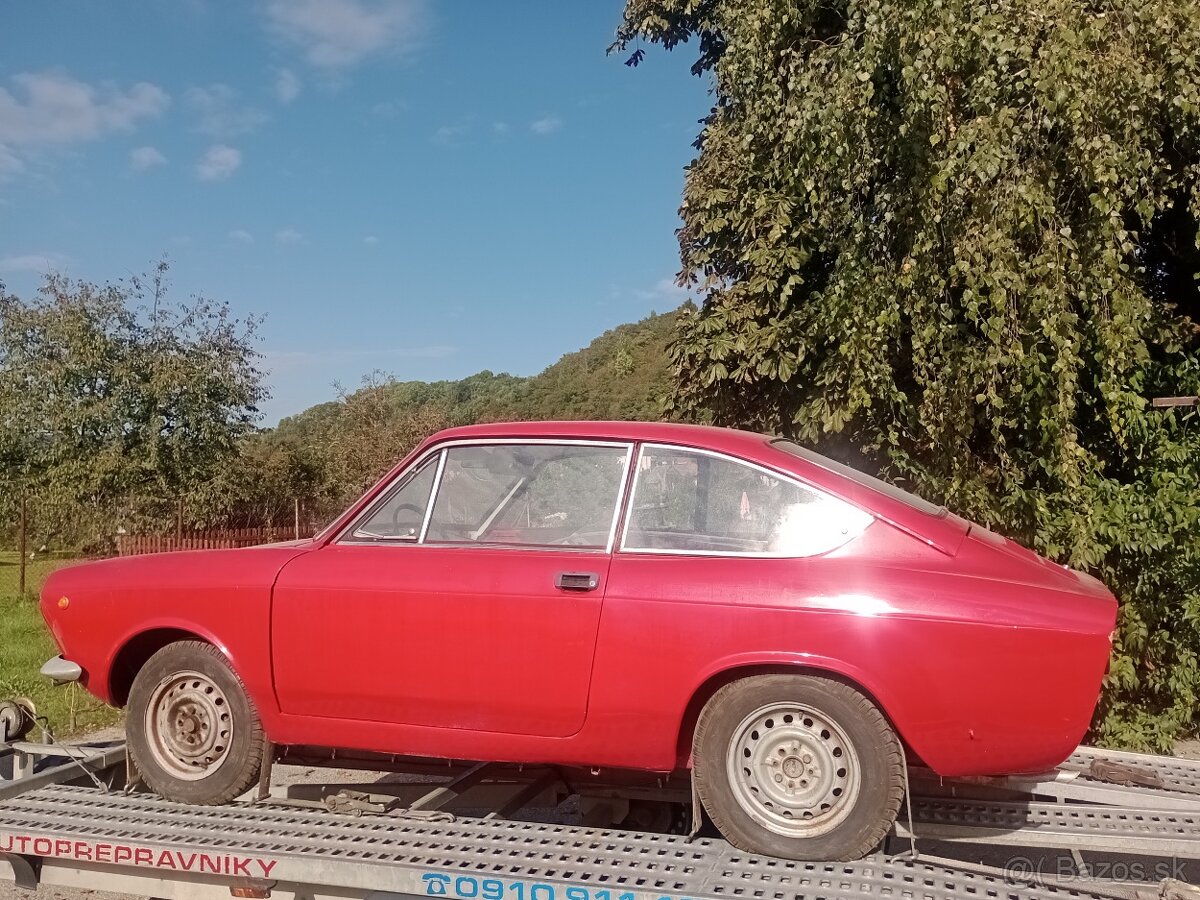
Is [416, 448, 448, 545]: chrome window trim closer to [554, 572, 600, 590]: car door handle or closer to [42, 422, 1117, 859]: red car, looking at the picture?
[42, 422, 1117, 859]: red car

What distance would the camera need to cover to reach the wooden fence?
16.6 m

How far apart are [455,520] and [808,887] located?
1764 mm

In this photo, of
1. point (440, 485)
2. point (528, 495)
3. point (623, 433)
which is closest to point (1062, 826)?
point (623, 433)

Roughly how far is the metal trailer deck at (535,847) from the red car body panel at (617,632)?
28 cm

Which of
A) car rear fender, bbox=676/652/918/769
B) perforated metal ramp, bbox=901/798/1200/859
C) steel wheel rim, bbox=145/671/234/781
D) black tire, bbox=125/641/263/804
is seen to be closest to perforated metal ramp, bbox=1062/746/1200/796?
perforated metal ramp, bbox=901/798/1200/859

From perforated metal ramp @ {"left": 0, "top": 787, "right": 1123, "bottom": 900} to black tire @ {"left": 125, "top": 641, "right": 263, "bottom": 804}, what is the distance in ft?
0.44

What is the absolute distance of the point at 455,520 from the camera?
3.70m

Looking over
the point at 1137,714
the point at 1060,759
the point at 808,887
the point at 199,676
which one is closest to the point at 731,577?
the point at 808,887

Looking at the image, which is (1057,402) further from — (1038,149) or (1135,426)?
(1038,149)

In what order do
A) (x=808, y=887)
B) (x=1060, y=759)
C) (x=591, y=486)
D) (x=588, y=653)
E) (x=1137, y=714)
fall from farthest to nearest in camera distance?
(x=1137, y=714), (x=591, y=486), (x=588, y=653), (x=1060, y=759), (x=808, y=887)

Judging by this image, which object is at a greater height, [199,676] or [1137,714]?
[199,676]

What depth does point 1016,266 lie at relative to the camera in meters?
5.72

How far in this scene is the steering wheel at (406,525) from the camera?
3.72m

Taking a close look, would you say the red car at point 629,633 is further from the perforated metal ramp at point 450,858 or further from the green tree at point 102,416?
the green tree at point 102,416
